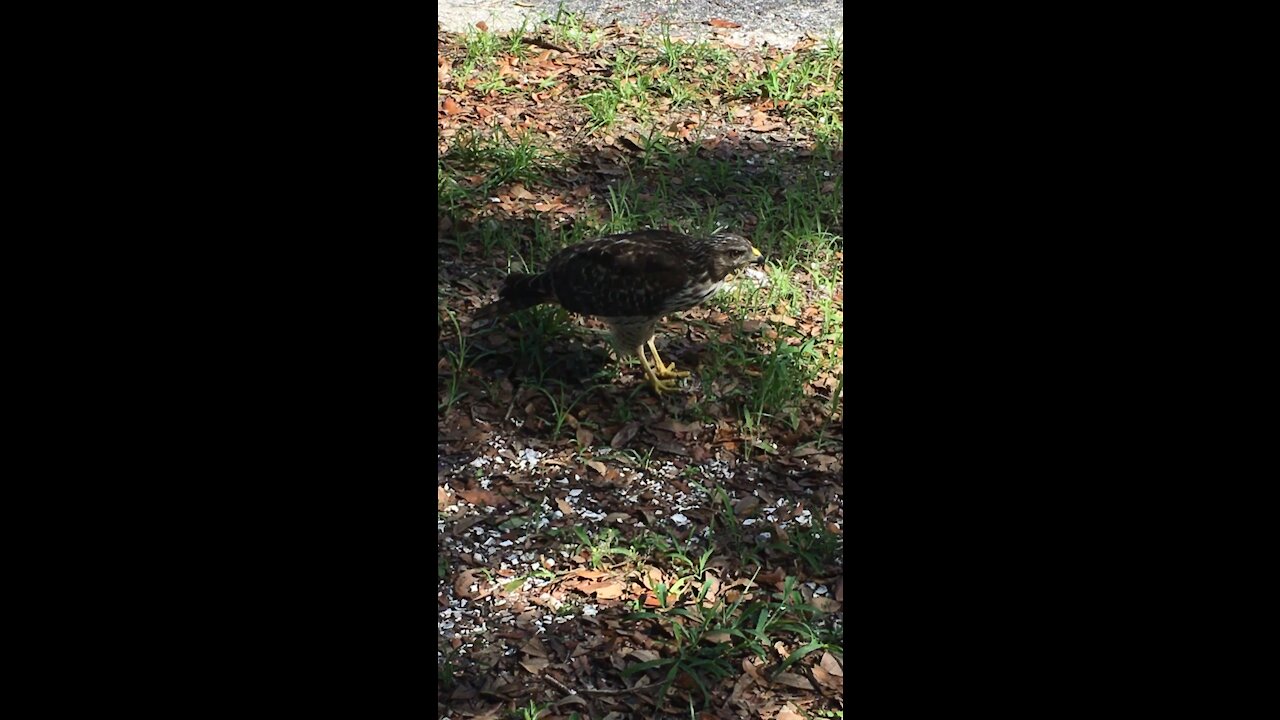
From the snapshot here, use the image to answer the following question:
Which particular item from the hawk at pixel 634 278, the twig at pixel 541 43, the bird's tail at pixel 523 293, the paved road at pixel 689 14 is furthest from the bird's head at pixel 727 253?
the paved road at pixel 689 14

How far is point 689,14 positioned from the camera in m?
7.67

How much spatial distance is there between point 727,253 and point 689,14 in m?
3.45

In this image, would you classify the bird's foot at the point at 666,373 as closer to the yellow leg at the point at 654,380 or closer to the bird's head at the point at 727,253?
the yellow leg at the point at 654,380

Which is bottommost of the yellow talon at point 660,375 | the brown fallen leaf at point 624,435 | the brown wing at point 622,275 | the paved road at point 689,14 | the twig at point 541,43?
the brown fallen leaf at point 624,435

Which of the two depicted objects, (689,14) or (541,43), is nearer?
(541,43)

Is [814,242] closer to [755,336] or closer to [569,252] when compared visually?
[755,336]

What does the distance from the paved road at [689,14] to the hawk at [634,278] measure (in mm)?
3047

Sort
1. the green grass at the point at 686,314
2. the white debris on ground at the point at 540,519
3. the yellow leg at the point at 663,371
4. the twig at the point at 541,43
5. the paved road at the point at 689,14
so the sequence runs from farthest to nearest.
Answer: the paved road at the point at 689,14
the twig at the point at 541,43
the yellow leg at the point at 663,371
the green grass at the point at 686,314
the white debris on ground at the point at 540,519

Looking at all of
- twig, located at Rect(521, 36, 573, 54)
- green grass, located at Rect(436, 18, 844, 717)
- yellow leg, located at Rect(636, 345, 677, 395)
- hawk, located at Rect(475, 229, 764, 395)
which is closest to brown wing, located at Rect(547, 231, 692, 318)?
hawk, located at Rect(475, 229, 764, 395)

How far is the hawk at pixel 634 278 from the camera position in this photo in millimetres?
4562

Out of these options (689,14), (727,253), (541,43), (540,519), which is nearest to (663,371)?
(727,253)

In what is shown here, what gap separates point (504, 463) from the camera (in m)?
4.45

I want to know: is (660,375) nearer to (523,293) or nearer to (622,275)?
(622,275)

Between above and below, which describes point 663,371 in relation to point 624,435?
above
